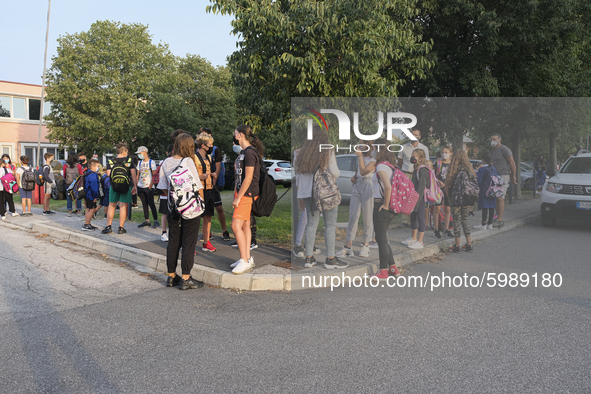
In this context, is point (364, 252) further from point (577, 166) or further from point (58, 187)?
point (58, 187)

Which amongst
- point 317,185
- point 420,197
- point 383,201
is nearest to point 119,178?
point 317,185

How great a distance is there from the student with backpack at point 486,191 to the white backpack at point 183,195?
15.6 ft

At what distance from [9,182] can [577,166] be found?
13.3 metres

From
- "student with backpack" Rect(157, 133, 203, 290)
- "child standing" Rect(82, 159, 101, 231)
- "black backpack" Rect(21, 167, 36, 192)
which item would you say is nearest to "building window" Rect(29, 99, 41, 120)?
"black backpack" Rect(21, 167, 36, 192)

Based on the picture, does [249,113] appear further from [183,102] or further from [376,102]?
[183,102]

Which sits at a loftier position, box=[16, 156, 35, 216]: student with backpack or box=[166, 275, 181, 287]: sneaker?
box=[16, 156, 35, 216]: student with backpack

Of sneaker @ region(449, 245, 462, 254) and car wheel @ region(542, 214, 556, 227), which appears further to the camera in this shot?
car wheel @ region(542, 214, 556, 227)

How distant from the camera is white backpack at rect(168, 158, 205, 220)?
5680 mm

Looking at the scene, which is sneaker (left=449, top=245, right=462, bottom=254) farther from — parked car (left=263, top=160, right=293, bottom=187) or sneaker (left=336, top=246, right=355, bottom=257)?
parked car (left=263, top=160, right=293, bottom=187)

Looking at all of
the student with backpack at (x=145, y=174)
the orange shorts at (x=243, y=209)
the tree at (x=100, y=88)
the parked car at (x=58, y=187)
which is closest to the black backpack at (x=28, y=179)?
the student with backpack at (x=145, y=174)

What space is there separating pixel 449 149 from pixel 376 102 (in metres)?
2.27

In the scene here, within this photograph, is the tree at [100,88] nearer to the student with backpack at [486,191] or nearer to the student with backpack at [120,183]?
the student with backpack at [120,183]

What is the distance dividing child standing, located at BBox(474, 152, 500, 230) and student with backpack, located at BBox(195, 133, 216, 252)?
438 centimetres

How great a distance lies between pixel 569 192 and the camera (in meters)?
9.99
